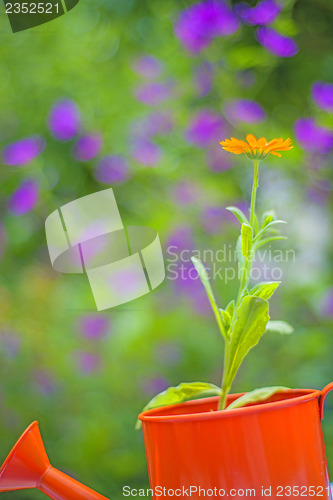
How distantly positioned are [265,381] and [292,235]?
0.66 feet

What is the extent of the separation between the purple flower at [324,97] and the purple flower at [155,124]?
0.20m

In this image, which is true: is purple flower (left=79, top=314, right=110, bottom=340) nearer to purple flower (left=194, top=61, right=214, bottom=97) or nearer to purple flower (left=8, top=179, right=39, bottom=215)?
purple flower (left=8, top=179, right=39, bottom=215)

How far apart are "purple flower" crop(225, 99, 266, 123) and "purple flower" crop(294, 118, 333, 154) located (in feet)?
0.19

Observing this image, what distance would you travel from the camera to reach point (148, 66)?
848mm

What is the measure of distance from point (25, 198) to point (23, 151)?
67 millimetres

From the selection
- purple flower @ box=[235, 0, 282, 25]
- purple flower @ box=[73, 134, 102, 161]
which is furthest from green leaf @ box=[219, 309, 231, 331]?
purple flower @ box=[235, 0, 282, 25]

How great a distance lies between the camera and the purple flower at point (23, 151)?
825mm

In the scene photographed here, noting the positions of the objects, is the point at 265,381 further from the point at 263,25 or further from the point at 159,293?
the point at 263,25

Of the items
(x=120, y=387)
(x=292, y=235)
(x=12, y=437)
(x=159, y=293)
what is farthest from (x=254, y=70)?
(x=12, y=437)

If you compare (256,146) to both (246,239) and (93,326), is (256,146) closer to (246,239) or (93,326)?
(246,239)

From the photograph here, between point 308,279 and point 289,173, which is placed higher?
point 289,173

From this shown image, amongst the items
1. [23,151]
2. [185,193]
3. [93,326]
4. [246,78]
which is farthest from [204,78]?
[93,326]

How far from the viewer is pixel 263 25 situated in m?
0.85

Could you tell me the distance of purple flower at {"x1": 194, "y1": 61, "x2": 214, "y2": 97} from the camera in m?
0.85
